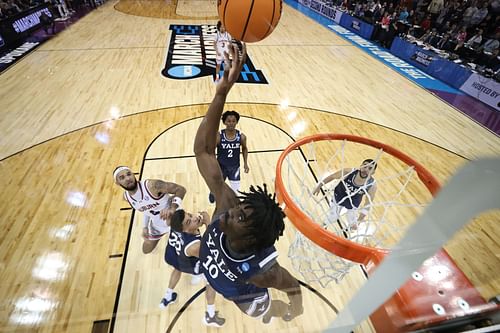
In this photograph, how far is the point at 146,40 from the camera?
34.0 feet

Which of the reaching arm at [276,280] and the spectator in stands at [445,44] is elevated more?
the reaching arm at [276,280]

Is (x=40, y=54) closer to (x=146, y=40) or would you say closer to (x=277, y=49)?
(x=146, y=40)

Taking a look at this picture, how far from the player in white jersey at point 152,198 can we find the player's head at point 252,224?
1.53m

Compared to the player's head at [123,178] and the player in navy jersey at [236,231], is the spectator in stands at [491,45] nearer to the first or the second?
the player in navy jersey at [236,231]

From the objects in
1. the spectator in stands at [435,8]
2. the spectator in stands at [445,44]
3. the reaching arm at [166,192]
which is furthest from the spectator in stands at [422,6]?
the reaching arm at [166,192]

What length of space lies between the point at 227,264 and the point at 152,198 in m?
1.59

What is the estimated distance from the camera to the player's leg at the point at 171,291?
2.90 meters

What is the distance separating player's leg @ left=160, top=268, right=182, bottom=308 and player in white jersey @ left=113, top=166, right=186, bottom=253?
1.72 feet

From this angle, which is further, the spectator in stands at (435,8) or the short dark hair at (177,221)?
the spectator in stands at (435,8)

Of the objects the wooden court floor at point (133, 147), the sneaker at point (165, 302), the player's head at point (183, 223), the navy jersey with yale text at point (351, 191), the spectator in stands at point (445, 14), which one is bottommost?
the wooden court floor at point (133, 147)

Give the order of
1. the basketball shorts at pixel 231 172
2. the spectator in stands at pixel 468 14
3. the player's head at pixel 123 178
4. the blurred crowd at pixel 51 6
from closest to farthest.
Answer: the player's head at pixel 123 178 → the basketball shorts at pixel 231 172 → the blurred crowd at pixel 51 6 → the spectator in stands at pixel 468 14

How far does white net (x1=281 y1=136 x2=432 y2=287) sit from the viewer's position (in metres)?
2.87

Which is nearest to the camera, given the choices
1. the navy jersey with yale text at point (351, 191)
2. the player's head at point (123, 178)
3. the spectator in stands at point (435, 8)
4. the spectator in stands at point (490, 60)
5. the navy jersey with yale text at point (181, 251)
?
the navy jersey with yale text at point (181, 251)

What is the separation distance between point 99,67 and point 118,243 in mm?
6546
